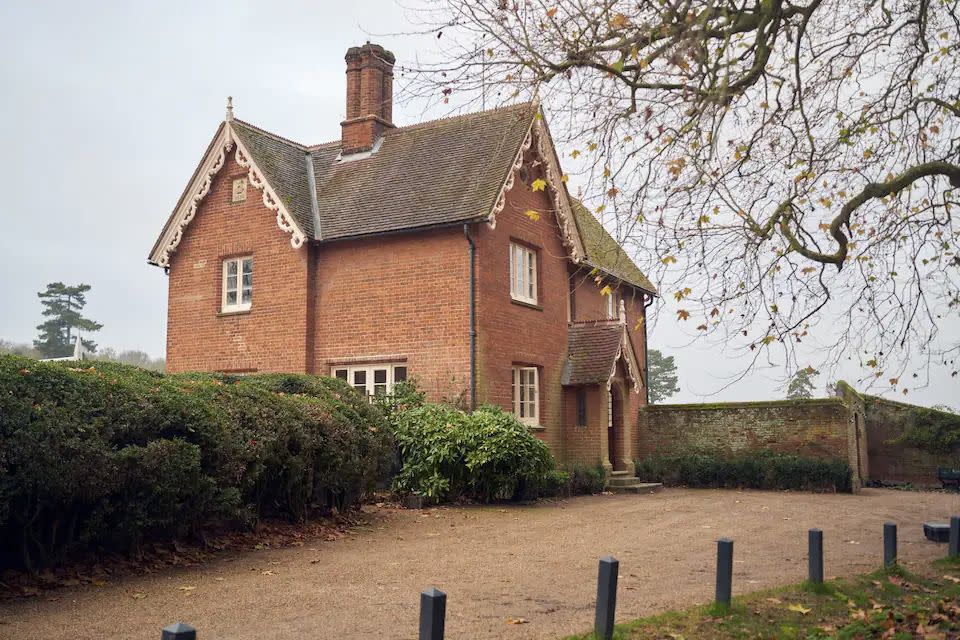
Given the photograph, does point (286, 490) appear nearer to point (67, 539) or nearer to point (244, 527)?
point (244, 527)

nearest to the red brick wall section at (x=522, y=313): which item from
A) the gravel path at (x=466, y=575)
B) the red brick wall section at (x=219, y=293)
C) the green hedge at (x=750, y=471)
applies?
the green hedge at (x=750, y=471)

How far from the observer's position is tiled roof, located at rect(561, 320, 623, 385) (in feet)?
75.6

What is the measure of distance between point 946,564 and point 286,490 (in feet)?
28.6

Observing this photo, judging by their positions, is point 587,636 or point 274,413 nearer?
point 587,636

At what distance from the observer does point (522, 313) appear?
22156 millimetres

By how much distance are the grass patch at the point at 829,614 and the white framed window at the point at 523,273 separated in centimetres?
1372

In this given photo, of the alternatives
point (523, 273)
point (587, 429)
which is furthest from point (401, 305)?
point (587, 429)

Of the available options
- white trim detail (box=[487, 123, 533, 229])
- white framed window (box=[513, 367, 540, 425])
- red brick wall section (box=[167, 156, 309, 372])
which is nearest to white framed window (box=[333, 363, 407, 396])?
red brick wall section (box=[167, 156, 309, 372])

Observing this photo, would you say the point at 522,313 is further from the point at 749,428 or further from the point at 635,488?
the point at 749,428

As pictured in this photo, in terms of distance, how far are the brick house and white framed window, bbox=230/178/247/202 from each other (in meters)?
0.04

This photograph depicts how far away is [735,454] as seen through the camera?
2566cm

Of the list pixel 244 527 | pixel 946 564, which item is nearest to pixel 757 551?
pixel 946 564

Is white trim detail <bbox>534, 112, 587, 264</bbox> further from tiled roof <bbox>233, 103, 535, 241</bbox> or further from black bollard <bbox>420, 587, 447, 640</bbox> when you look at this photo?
black bollard <bbox>420, 587, 447, 640</bbox>

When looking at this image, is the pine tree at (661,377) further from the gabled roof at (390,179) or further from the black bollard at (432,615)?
the black bollard at (432,615)
